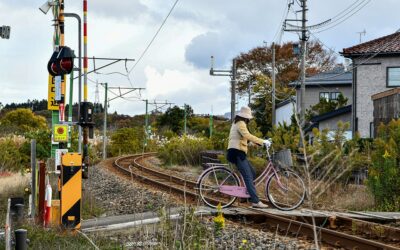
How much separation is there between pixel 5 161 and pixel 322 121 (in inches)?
831

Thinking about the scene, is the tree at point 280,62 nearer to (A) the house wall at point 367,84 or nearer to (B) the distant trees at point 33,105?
(A) the house wall at point 367,84

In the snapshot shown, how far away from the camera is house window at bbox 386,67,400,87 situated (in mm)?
33594

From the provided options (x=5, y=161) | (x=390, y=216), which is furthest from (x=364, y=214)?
(x=5, y=161)

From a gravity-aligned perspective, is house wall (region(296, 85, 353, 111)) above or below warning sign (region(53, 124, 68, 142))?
above

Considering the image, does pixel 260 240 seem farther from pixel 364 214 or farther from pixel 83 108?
pixel 83 108

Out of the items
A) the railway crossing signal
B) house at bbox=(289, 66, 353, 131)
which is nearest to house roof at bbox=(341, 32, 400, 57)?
house at bbox=(289, 66, 353, 131)

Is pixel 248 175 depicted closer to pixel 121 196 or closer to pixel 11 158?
pixel 121 196

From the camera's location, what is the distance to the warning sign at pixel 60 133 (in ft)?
41.1

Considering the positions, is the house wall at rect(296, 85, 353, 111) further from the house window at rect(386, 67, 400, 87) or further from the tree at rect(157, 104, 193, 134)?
the tree at rect(157, 104, 193, 134)

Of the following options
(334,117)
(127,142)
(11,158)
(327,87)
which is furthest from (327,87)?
(11,158)

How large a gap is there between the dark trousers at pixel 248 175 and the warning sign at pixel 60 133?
3.65 m

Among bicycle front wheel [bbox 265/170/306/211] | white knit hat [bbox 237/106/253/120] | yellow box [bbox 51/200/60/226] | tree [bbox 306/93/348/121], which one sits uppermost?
tree [bbox 306/93/348/121]

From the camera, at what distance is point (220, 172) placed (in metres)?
11.4

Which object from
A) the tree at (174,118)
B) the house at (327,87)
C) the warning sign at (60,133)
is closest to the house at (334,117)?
the house at (327,87)
